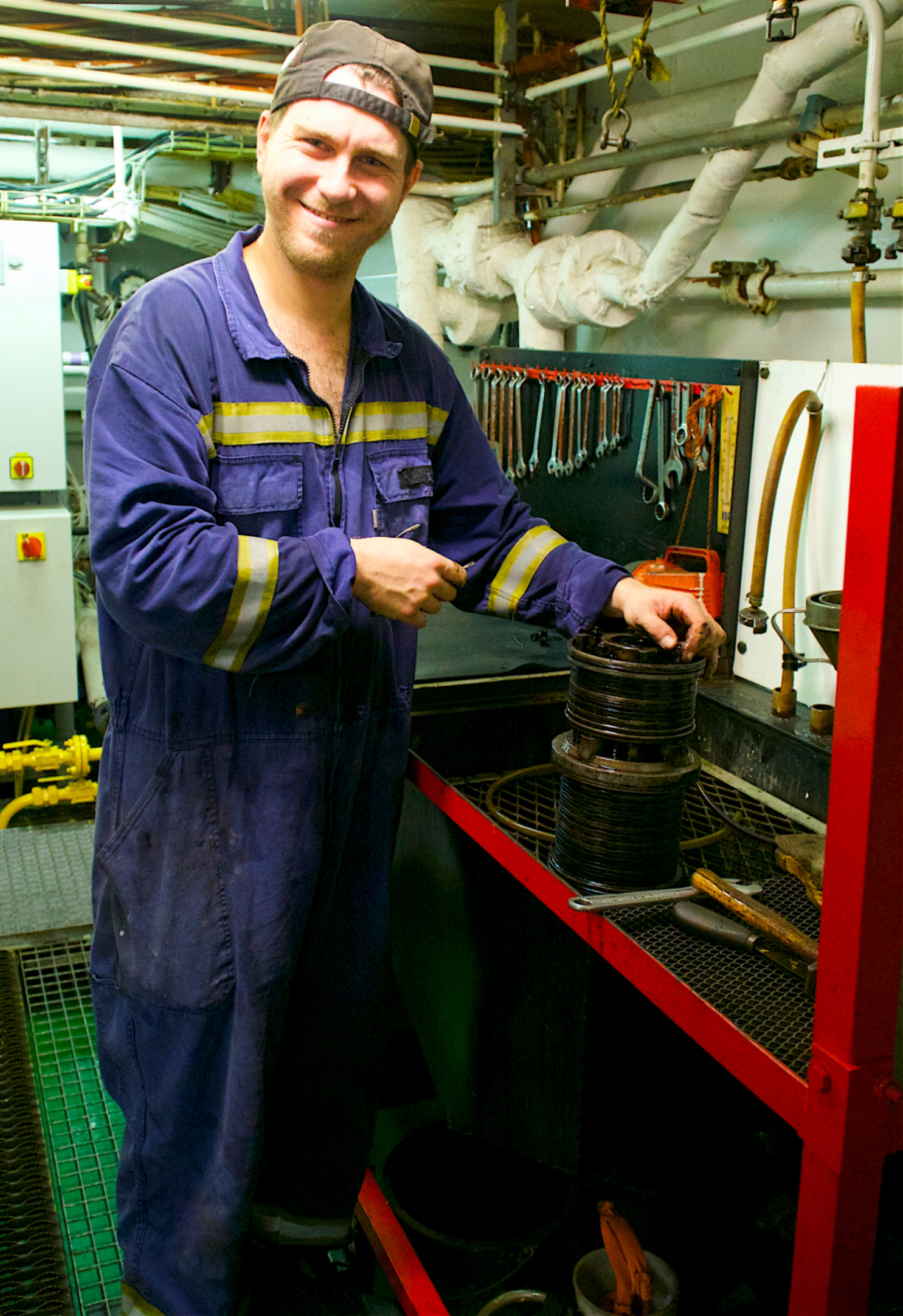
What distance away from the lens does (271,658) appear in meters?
1.22

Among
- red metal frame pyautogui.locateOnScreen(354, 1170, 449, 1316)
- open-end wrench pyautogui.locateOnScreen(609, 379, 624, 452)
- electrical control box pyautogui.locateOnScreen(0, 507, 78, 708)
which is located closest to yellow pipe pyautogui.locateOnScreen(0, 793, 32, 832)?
electrical control box pyautogui.locateOnScreen(0, 507, 78, 708)

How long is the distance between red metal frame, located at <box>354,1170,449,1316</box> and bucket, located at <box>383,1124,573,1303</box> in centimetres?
8

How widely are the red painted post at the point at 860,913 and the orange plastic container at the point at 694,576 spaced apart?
3.33ft

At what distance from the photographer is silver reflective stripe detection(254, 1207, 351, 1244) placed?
5.20 ft

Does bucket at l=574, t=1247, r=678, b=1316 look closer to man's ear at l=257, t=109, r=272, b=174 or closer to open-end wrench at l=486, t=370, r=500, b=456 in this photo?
man's ear at l=257, t=109, r=272, b=174

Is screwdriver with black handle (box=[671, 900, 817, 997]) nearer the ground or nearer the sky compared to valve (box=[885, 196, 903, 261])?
nearer the ground

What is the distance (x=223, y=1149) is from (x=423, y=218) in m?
2.58

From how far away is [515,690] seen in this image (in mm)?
1896

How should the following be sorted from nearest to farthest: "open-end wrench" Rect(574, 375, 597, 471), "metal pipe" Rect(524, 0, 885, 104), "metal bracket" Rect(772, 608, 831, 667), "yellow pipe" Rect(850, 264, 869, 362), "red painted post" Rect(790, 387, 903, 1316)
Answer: "red painted post" Rect(790, 387, 903, 1316)
"metal bracket" Rect(772, 608, 831, 667)
"metal pipe" Rect(524, 0, 885, 104)
"yellow pipe" Rect(850, 264, 869, 362)
"open-end wrench" Rect(574, 375, 597, 471)

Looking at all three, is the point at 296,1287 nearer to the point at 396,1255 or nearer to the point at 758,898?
→ the point at 396,1255

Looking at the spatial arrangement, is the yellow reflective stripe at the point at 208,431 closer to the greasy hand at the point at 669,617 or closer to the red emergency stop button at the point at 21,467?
the greasy hand at the point at 669,617

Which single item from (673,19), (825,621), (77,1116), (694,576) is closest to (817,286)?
(673,19)

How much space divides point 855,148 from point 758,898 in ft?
4.24

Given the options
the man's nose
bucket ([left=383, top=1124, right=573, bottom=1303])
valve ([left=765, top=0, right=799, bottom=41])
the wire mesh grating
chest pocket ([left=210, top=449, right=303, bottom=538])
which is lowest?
bucket ([left=383, top=1124, right=573, bottom=1303])
